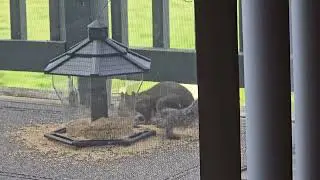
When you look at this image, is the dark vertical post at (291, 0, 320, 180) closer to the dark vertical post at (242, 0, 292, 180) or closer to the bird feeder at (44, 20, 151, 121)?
the dark vertical post at (242, 0, 292, 180)

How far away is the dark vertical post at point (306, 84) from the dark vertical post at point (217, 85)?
12.7 inches

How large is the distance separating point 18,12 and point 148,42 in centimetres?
23

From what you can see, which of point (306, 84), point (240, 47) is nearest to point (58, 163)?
point (240, 47)

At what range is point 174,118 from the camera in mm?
1214

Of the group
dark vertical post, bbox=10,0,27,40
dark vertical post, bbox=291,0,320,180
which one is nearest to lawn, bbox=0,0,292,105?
dark vertical post, bbox=10,0,27,40

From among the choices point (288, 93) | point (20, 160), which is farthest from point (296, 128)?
point (20, 160)

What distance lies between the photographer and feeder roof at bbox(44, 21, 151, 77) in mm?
1101

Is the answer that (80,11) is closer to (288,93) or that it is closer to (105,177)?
(105,177)

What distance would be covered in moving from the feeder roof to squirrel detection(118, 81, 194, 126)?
1.6 inches

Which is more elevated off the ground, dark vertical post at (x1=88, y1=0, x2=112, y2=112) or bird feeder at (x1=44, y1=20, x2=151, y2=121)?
dark vertical post at (x1=88, y1=0, x2=112, y2=112)

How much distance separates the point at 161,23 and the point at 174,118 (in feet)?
0.51

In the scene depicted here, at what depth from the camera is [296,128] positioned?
152 cm

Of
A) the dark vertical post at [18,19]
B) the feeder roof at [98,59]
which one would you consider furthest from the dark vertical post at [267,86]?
the dark vertical post at [18,19]

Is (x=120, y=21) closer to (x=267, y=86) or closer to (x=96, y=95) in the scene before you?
(x=96, y=95)
